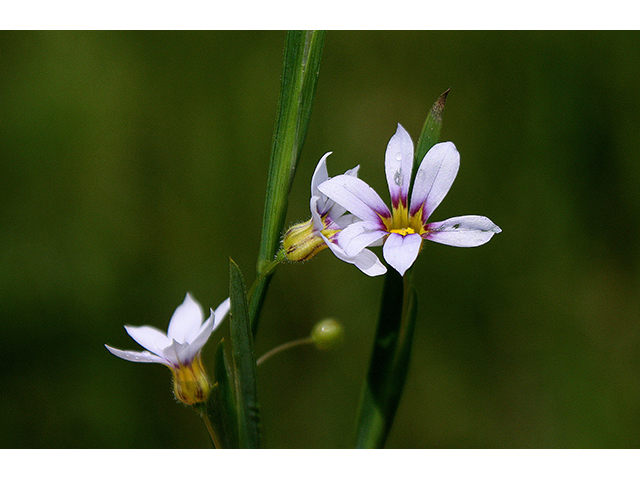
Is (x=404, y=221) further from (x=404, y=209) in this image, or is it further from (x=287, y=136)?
(x=287, y=136)

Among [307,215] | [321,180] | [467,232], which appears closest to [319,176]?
[321,180]

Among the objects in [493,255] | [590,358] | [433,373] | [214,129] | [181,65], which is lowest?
[433,373]

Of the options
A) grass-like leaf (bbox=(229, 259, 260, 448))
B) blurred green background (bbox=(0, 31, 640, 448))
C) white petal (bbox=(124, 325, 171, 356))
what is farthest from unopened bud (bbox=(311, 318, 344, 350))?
blurred green background (bbox=(0, 31, 640, 448))

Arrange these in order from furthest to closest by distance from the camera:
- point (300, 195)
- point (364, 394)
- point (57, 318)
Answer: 1. point (300, 195)
2. point (57, 318)
3. point (364, 394)

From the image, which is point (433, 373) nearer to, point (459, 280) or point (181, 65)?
point (459, 280)

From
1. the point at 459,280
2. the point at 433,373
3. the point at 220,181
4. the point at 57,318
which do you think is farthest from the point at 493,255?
the point at 57,318

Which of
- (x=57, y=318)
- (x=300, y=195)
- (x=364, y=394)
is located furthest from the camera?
(x=300, y=195)
